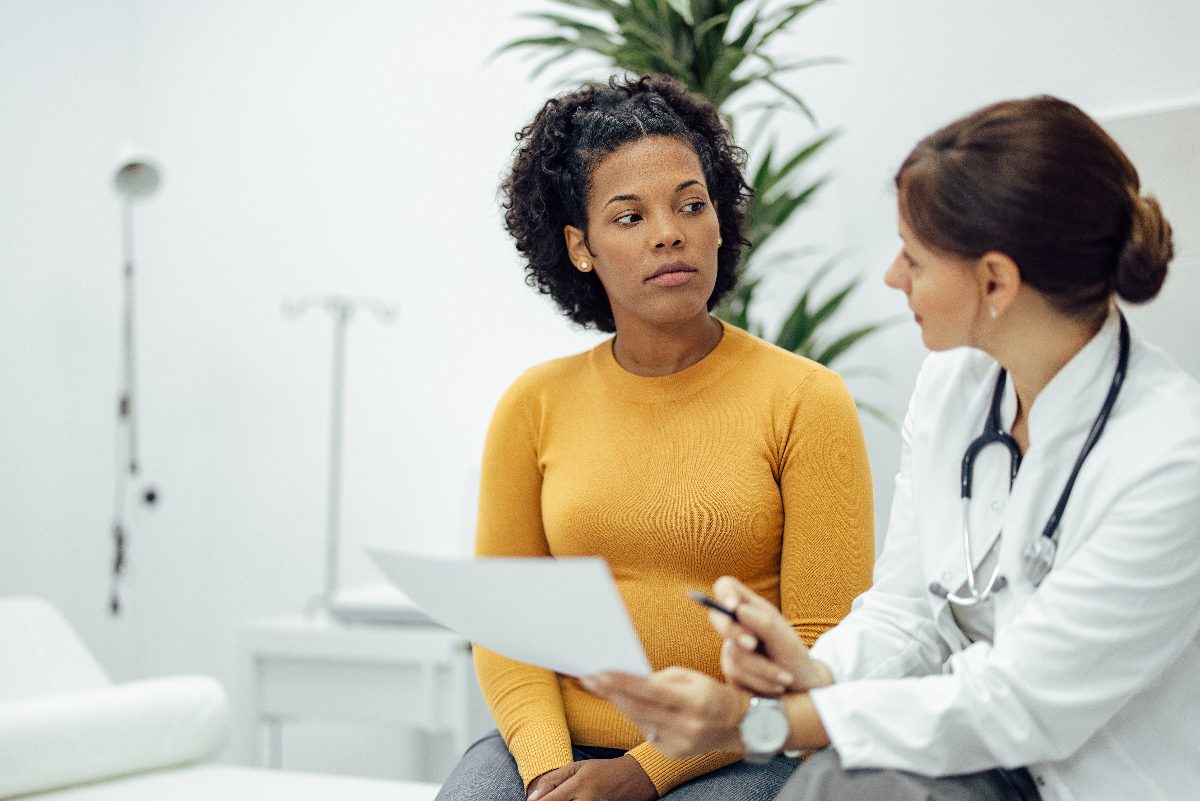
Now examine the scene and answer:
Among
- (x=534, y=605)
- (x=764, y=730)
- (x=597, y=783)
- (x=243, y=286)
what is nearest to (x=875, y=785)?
(x=764, y=730)

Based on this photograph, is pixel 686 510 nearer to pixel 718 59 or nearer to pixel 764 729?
pixel 764 729

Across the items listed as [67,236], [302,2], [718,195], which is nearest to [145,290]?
[67,236]

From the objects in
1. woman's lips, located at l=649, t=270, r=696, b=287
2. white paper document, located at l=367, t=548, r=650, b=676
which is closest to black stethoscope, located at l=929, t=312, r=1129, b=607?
white paper document, located at l=367, t=548, r=650, b=676

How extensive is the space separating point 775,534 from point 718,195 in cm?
50

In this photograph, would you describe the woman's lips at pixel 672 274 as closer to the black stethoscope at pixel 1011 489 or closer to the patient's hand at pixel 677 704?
the black stethoscope at pixel 1011 489

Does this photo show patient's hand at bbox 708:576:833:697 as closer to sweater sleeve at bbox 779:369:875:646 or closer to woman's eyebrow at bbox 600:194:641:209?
sweater sleeve at bbox 779:369:875:646

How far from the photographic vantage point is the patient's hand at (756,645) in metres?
1.14

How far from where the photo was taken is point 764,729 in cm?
110

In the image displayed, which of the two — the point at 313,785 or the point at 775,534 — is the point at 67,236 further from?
the point at 775,534

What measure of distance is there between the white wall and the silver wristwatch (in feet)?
7.06

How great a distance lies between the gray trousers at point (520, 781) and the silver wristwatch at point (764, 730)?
1.02 feet

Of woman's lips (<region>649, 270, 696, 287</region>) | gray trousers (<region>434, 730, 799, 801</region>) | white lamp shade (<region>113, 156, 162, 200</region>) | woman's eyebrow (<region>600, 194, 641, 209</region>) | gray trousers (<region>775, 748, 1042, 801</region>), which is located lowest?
gray trousers (<region>434, 730, 799, 801</region>)

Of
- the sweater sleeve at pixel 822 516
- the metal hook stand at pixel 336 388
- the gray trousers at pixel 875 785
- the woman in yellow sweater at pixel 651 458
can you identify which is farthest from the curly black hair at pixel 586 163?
the metal hook stand at pixel 336 388

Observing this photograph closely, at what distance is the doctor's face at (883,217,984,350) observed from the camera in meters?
1.12
